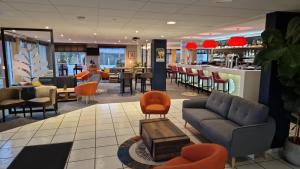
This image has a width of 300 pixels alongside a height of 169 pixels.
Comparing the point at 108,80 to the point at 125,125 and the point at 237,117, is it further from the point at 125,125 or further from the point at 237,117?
the point at 237,117

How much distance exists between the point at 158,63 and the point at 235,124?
20.7 feet


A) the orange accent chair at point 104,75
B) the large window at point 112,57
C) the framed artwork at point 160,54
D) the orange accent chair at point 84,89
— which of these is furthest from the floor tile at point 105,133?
the large window at point 112,57

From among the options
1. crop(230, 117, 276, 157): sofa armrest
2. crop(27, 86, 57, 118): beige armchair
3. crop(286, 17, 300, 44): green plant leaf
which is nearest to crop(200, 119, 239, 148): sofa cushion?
crop(230, 117, 276, 157): sofa armrest

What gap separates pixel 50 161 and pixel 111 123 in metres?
1.89

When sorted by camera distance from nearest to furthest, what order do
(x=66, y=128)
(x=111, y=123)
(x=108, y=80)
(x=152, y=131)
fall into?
1. (x=152, y=131)
2. (x=66, y=128)
3. (x=111, y=123)
4. (x=108, y=80)

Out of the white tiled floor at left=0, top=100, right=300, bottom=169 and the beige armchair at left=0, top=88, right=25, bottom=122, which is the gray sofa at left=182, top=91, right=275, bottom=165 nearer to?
the white tiled floor at left=0, top=100, right=300, bottom=169

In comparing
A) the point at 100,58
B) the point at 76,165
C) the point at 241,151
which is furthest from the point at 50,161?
the point at 100,58

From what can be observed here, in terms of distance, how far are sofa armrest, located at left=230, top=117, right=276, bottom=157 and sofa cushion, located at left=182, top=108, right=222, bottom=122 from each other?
0.97 meters

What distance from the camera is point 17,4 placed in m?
3.24

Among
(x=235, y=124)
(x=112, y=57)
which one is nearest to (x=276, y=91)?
(x=235, y=124)

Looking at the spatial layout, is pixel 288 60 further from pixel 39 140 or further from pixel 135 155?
pixel 39 140

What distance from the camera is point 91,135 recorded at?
418cm

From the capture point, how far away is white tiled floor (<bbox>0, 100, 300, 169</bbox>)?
3.13 metres

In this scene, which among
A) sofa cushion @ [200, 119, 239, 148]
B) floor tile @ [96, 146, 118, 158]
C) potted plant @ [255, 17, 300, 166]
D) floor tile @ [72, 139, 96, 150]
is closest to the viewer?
potted plant @ [255, 17, 300, 166]
